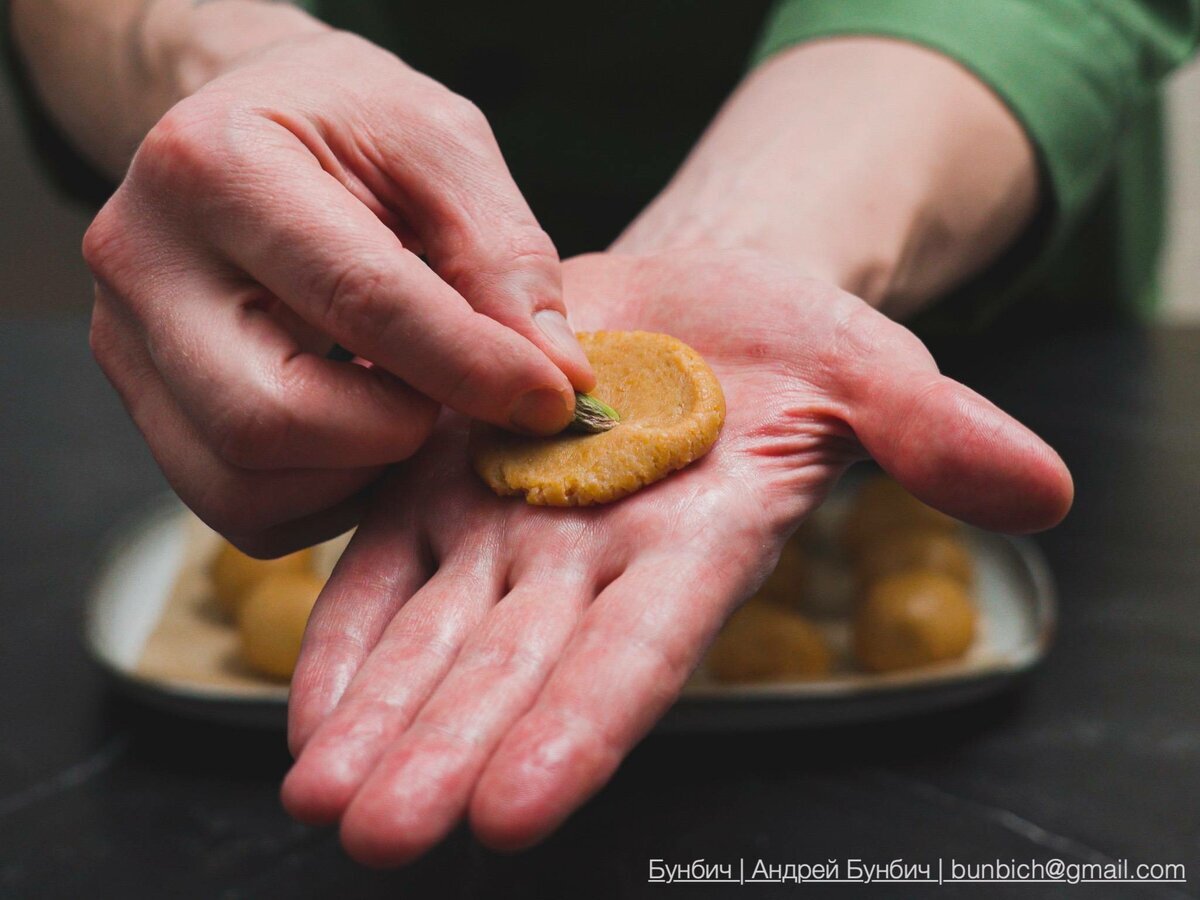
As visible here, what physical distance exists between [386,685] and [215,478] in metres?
0.29

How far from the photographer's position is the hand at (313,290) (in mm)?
939

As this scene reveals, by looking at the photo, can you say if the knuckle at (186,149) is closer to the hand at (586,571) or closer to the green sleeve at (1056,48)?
the hand at (586,571)

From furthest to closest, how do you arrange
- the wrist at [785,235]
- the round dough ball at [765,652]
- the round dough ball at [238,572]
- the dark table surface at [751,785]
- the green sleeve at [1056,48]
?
the round dough ball at [238,572] < the green sleeve at [1056,48] < the round dough ball at [765,652] < the wrist at [785,235] < the dark table surface at [751,785]

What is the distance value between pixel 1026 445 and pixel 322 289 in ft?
1.96

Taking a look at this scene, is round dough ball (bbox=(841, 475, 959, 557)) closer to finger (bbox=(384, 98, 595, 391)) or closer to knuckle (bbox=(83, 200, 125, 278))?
finger (bbox=(384, 98, 595, 391))

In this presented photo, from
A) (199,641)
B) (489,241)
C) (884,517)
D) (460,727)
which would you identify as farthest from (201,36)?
(884,517)

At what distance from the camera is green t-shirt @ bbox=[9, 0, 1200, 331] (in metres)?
1.63

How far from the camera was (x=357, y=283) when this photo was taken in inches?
36.3

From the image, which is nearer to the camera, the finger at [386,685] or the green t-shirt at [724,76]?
the finger at [386,685]

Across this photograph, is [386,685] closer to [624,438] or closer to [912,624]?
[624,438]

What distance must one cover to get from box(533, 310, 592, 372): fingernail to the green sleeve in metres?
0.84

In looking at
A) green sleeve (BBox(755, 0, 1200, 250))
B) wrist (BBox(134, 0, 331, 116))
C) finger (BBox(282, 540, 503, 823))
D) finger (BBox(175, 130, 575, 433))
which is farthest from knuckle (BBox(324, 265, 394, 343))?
green sleeve (BBox(755, 0, 1200, 250))

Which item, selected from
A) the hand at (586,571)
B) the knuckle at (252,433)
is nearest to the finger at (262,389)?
the knuckle at (252,433)

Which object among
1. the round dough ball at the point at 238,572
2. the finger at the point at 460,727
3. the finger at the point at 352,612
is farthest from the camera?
the round dough ball at the point at 238,572
